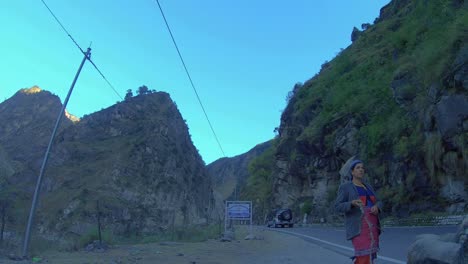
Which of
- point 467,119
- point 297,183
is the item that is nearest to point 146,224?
point 297,183

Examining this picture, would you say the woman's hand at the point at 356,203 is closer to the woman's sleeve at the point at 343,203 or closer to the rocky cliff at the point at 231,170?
the woman's sleeve at the point at 343,203

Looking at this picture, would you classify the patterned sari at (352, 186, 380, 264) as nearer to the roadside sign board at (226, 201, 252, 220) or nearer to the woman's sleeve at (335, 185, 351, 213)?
the woman's sleeve at (335, 185, 351, 213)

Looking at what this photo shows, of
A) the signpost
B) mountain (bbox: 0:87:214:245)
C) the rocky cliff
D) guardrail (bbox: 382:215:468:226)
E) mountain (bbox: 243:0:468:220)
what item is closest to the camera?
guardrail (bbox: 382:215:468:226)

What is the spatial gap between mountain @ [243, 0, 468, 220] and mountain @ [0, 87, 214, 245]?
15.3m

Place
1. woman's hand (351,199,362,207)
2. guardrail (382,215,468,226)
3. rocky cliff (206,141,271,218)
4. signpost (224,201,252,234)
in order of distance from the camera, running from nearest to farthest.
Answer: woman's hand (351,199,362,207) < guardrail (382,215,468,226) < signpost (224,201,252,234) < rocky cliff (206,141,271,218)

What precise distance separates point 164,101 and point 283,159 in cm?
2513

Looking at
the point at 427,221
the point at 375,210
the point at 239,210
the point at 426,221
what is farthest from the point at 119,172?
the point at 375,210

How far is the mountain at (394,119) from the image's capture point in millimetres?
25750

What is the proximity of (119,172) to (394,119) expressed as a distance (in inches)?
1571

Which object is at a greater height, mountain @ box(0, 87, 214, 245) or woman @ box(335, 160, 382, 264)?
mountain @ box(0, 87, 214, 245)

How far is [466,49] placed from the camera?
25.0 metres

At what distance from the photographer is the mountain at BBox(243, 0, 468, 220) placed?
25.8 meters

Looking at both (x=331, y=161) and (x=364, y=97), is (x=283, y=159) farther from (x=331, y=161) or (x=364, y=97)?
(x=364, y=97)

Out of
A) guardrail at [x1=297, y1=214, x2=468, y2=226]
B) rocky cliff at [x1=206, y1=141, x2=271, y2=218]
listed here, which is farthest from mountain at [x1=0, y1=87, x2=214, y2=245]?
rocky cliff at [x1=206, y1=141, x2=271, y2=218]
